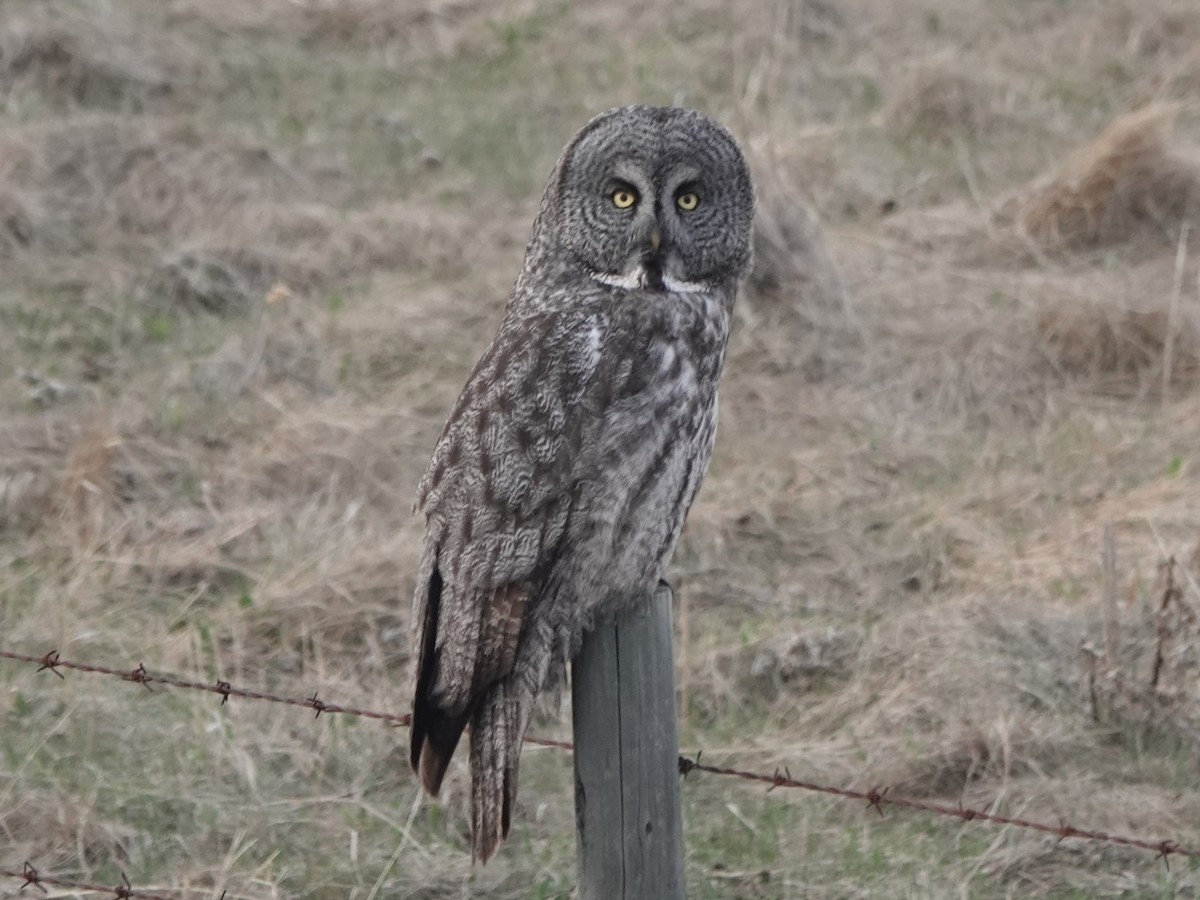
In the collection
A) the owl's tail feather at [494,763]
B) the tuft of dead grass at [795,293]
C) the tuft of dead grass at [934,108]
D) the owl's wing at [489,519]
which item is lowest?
the owl's tail feather at [494,763]

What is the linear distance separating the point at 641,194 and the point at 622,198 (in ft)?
0.11

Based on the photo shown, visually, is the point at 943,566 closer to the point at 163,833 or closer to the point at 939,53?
the point at 163,833

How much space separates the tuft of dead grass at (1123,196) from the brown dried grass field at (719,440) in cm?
2

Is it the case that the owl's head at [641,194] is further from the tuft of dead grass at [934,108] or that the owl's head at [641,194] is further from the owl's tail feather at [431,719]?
the tuft of dead grass at [934,108]

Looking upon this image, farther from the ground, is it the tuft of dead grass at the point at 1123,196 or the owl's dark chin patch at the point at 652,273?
the tuft of dead grass at the point at 1123,196

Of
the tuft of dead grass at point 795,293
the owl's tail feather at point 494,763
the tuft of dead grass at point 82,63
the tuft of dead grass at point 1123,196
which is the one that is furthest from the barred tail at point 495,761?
the tuft of dead grass at point 82,63

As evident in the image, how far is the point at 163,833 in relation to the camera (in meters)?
3.41

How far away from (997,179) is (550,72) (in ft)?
8.17

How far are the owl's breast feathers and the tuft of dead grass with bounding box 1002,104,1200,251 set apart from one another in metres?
4.17

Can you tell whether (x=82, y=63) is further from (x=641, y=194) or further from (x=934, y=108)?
(x=641, y=194)

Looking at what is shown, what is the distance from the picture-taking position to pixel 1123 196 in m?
6.48

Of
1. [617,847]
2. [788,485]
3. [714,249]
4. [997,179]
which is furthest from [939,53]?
[617,847]

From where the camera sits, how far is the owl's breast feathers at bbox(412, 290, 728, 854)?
8.41 ft

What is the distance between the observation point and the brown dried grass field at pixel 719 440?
3.48 meters
